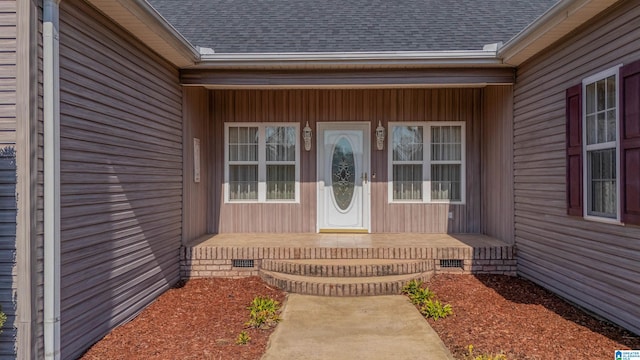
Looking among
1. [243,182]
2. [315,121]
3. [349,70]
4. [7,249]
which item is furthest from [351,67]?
[7,249]

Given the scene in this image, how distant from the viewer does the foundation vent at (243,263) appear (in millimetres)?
5852

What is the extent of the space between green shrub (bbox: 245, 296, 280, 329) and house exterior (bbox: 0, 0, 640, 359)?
1.32 metres

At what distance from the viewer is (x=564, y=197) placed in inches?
188

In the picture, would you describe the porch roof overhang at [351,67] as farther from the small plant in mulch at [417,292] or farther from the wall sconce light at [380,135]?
the small plant in mulch at [417,292]

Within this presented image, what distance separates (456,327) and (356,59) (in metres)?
3.61

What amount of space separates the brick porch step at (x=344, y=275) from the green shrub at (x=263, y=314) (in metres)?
0.65

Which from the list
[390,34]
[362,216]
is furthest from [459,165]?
[390,34]

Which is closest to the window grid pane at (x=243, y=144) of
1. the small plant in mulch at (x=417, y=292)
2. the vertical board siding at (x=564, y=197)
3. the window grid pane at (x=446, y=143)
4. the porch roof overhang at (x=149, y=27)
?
the porch roof overhang at (x=149, y=27)

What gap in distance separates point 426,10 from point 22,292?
783cm

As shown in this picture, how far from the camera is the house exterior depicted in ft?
10.0

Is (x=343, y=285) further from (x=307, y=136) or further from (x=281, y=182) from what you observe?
(x=307, y=136)

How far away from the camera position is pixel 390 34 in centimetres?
697

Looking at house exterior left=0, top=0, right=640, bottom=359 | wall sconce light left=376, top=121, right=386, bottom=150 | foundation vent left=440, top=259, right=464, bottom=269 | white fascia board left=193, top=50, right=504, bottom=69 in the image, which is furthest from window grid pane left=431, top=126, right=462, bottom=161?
foundation vent left=440, top=259, right=464, bottom=269

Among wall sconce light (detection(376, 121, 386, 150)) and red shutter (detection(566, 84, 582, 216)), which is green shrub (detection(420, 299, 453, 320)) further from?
wall sconce light (detection(376, 121, 386, 150))
